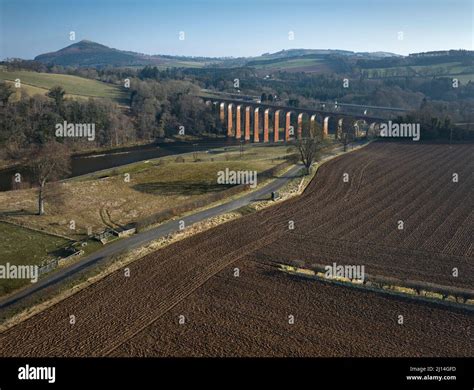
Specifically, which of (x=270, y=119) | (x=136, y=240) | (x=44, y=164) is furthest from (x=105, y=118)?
(x=136, y=240)

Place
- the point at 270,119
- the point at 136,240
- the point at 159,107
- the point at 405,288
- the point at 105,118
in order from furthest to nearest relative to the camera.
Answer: the point at 270,119 < the point at 159,107 < the point at 105,118 < the point at 136,240 < the point at 405,288

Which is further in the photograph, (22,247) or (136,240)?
(136,240)

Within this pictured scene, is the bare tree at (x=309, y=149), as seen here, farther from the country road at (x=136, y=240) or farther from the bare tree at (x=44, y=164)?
the bare tree at (x=44, y=164)

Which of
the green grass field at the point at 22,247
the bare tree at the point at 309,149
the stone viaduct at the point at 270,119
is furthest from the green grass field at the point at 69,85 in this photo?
the green grass field at the point at 22,247

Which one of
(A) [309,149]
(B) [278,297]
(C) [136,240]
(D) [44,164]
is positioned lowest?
(B) [278,297]

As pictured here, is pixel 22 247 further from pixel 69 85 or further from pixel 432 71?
pixel 432 71

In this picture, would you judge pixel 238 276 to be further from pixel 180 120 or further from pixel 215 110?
pixel 215 110
